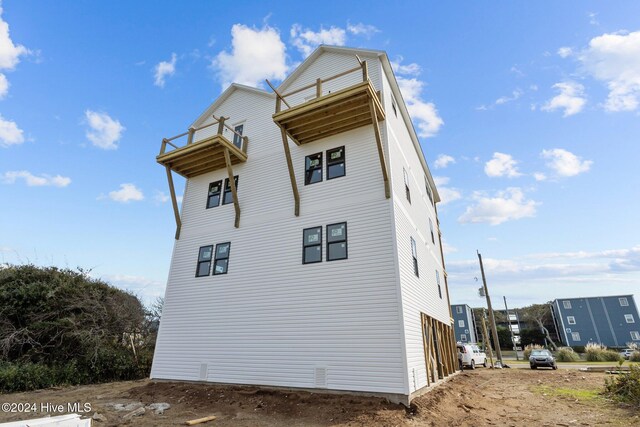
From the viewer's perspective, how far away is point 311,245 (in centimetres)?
1030

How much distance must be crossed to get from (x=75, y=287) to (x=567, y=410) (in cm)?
1942

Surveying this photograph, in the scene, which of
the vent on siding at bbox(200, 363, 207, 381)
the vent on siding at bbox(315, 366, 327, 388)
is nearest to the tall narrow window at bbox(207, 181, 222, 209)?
Result: the vent on siding at bbox(200, 363, 207, 381)

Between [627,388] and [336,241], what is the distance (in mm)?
9729

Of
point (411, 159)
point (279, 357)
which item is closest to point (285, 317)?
point (279, 357)

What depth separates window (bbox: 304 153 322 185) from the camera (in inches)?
444

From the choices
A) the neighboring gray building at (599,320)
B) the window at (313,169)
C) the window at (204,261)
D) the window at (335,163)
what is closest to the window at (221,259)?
the window at (204,261)

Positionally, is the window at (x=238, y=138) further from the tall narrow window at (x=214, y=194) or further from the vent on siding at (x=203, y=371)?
the vent on siding at (x=203, y=371)

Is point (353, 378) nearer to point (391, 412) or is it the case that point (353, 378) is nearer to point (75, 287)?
point (391, 412)

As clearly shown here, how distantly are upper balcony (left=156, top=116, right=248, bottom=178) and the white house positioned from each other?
58 mm

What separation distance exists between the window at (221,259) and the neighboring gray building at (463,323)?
50.5 meters

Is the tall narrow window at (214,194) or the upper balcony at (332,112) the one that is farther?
the tall narrow window at (214,194)

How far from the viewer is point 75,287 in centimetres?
1467

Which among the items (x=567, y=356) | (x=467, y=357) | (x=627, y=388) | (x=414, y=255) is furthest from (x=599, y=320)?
(x=414, y=255)

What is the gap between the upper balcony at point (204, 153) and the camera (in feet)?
40.3
